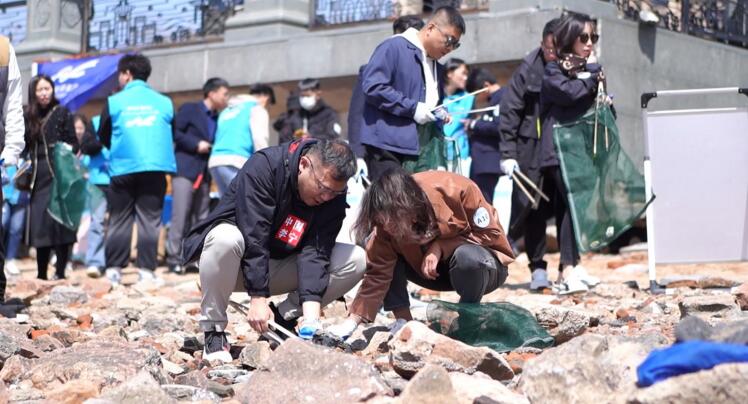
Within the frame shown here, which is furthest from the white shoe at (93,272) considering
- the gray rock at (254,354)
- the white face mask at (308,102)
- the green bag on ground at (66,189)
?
the gray rock at (254,354)

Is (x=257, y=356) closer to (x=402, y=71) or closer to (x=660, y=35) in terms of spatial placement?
(x=402, y=71)

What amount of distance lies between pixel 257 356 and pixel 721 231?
3880 mm

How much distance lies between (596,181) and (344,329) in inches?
118

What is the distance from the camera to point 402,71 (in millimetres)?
7555

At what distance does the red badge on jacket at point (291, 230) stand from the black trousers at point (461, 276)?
0.49m

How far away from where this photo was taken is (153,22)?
17203mm

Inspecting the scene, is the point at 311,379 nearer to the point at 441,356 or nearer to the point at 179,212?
the point at 441,356

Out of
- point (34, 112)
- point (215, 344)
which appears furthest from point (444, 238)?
point (34, 112)

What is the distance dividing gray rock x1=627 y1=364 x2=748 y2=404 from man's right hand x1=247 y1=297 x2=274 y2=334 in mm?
2137

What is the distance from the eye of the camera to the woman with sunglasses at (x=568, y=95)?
8.16 meters

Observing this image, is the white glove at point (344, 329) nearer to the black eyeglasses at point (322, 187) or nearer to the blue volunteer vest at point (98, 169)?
the black eyeglasses at point (322, 187)

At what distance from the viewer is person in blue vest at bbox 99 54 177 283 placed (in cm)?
1030

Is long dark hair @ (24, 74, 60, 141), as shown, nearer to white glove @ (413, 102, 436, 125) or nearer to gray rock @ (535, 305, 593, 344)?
white glove @ (413, 102, 436, 125)

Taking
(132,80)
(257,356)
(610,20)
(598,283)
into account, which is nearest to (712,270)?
(598,283)
